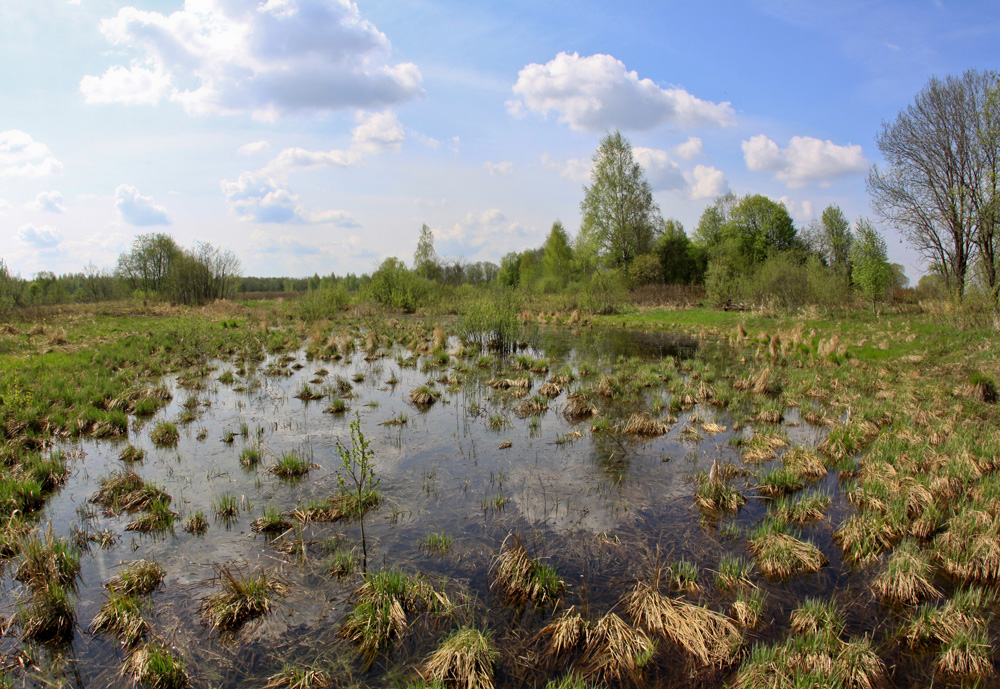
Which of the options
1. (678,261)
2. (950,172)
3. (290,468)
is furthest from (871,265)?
(290,468)

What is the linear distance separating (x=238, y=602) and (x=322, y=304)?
3460cm

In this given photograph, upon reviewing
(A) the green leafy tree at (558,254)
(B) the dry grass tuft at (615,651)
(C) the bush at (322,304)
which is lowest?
(B) the dry grass tuft at (615,651)

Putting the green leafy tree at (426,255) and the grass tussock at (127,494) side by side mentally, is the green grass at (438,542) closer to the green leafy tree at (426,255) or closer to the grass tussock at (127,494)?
the grass tussock at (127,494)

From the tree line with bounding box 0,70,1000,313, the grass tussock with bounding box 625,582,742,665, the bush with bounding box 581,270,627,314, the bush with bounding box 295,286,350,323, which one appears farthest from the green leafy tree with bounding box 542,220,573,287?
the grass tussock with bounding box 625,582,742,665

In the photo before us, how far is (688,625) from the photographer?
4461 mm

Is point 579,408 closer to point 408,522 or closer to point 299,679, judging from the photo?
point 408,522

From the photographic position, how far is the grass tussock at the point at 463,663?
390 centimetres

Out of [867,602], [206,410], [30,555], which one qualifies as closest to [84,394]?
[206,410]

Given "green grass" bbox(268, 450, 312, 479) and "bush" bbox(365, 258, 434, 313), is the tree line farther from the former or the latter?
"green grass" bbox(268, 450, 312, 479)

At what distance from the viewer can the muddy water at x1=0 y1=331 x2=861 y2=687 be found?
14.5ft

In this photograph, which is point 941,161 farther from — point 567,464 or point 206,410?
point 206,410

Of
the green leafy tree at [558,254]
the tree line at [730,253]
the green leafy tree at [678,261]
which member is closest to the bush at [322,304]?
the tree line at [730,253]

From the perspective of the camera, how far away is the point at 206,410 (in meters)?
12.0

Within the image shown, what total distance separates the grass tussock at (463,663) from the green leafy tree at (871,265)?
29154mm
